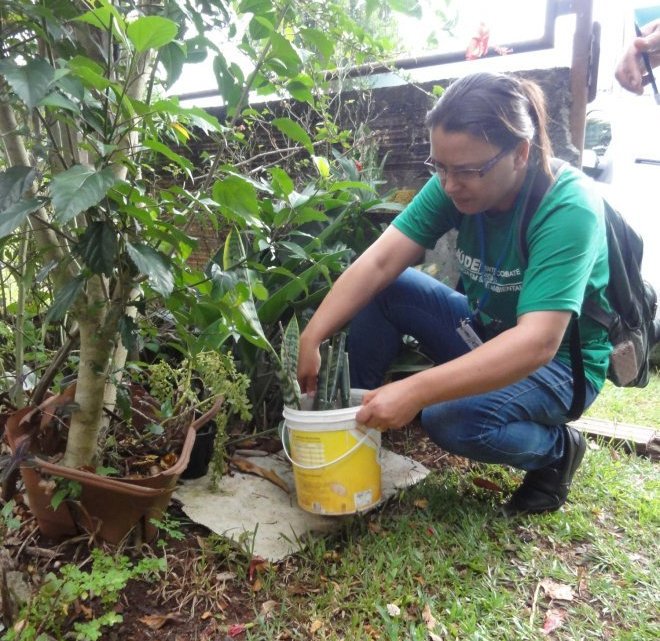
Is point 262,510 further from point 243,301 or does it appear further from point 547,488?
point 547,488

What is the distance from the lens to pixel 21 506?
5.10ft

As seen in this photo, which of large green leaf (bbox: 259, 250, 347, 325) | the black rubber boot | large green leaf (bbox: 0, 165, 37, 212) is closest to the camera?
large green leaf (bbox: 0, 165, 37, 212)

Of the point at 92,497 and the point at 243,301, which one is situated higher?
the point at 243,301

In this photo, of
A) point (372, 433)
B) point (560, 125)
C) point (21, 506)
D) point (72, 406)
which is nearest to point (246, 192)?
point (72, 406)

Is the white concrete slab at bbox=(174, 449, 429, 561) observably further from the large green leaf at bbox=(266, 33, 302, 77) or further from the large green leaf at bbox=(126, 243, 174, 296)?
the large green leaf at bbox=(266, 33, 302, 77)

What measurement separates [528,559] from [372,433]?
1.78 ft

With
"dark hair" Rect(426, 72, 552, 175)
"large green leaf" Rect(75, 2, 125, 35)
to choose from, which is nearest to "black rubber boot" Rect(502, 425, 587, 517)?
"dark hair" Rect(426, 72, 552, 175)

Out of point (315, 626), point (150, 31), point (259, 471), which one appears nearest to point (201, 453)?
point (259, 471)

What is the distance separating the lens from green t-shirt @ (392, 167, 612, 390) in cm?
142

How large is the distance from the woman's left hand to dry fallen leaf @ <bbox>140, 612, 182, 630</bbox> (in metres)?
0.64

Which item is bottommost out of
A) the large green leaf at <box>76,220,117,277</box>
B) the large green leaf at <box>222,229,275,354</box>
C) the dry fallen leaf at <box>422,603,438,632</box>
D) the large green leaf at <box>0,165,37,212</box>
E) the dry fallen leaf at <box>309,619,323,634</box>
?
the dry fallen leaf at <box>422,603,438,632</box>

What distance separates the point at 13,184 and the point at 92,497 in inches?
28.4

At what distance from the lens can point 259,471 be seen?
1.88 meters

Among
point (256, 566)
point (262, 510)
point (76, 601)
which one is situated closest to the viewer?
point (76, 601)
